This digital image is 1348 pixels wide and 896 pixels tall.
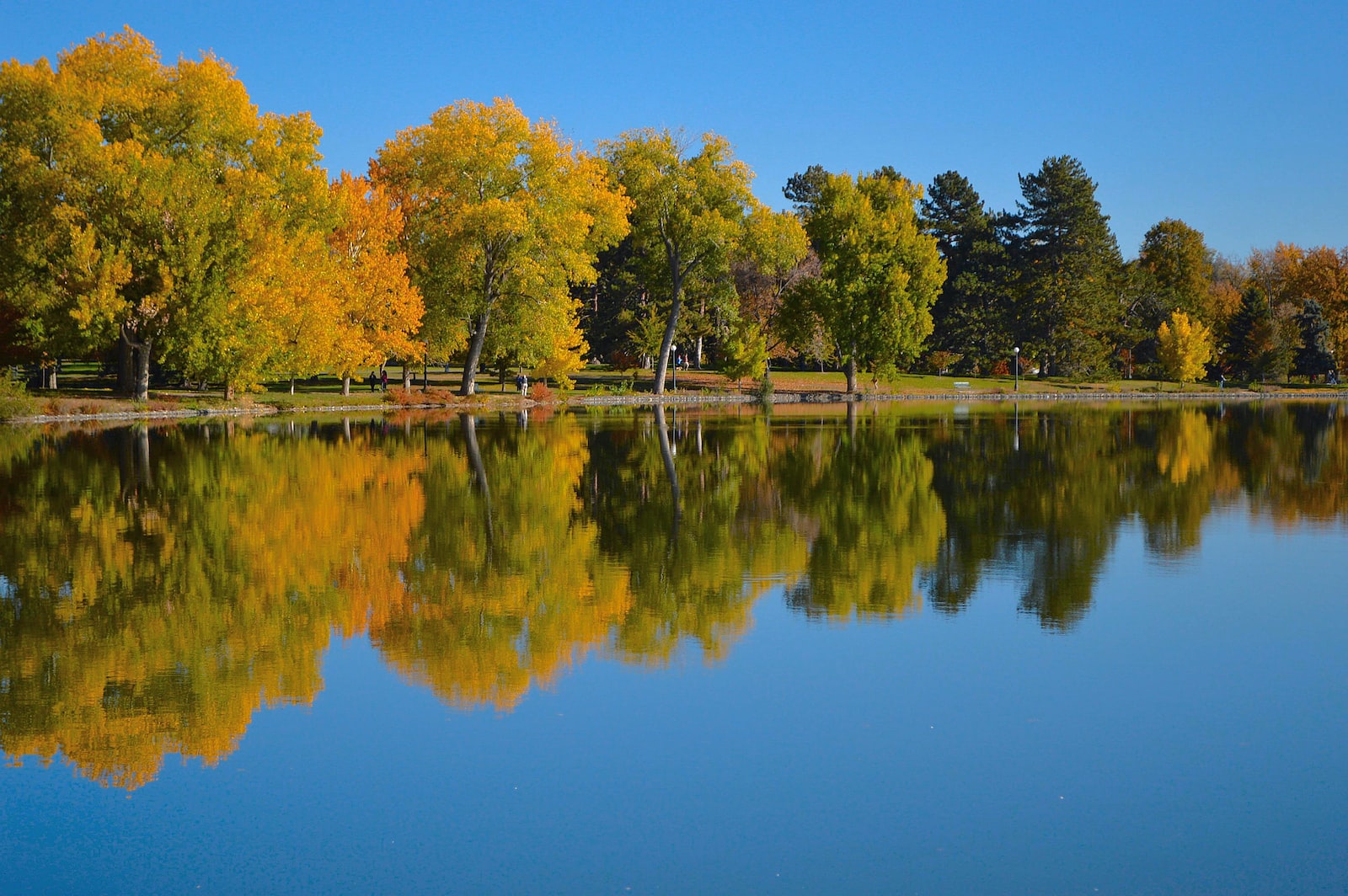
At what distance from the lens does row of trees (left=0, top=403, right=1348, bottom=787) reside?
29.9 ft

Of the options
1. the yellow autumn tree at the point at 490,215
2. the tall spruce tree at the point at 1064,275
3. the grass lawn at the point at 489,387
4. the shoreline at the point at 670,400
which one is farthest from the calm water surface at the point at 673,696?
the tall spruce tree at the point at 1064,275

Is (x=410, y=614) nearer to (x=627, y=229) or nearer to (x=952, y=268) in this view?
(x=627, y=229)

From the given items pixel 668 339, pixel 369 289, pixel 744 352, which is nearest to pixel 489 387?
pixel 668 339

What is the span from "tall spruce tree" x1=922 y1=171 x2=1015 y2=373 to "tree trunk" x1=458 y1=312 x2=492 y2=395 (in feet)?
155

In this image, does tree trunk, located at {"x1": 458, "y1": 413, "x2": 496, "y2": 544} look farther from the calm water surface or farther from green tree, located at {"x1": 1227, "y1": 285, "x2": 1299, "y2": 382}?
green tree, located at {"x1": 1227, "y1": 285, "x2": 1299, "y2": 382}

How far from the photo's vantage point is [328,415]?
170 ft

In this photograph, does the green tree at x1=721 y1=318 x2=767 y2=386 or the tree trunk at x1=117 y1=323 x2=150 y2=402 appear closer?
the tree trunk at x1=117 y1=323 x2=150 y2=402

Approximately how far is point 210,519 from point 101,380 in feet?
174

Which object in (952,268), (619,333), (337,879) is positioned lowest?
(337,879)

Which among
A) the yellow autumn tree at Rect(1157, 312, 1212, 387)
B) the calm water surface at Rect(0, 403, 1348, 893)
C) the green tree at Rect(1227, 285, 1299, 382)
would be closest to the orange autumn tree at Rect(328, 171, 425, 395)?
the calm water surface at Rect(0, 403, 1348, 893)

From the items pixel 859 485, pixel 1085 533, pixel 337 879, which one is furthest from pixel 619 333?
pixel 337 879

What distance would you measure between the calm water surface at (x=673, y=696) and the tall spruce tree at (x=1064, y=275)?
256 ft

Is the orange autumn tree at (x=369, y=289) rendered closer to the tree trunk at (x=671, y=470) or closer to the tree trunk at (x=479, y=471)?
the tree trunk at (x=479, y=471)

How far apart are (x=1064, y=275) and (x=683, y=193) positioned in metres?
41.1
